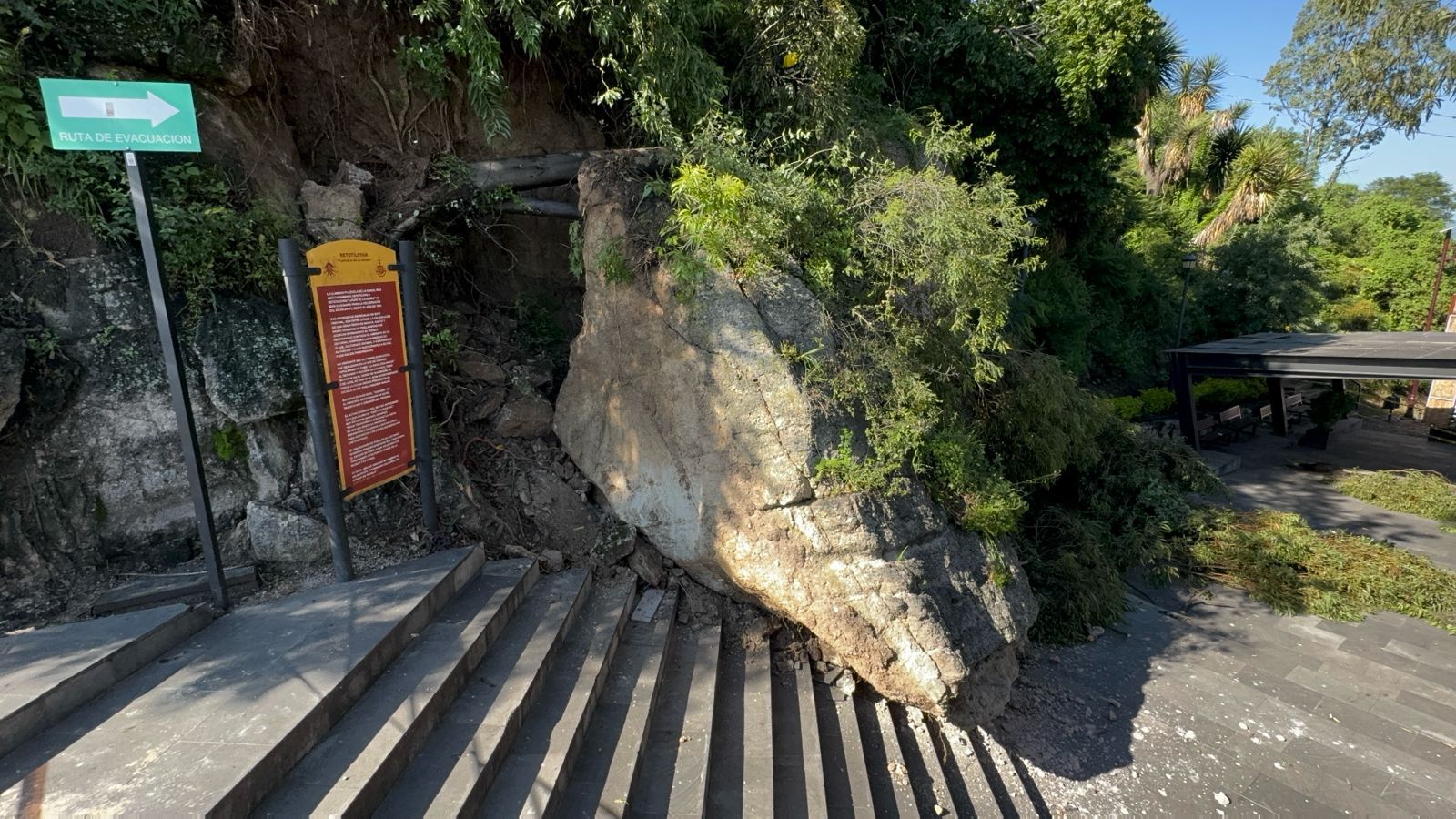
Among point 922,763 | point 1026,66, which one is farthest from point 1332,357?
point 922,763

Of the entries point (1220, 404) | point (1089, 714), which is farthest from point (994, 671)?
point (1220, 404)

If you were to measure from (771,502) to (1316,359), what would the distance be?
10.5m

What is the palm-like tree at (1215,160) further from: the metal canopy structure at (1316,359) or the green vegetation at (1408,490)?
the green vegetation at (1408,490)

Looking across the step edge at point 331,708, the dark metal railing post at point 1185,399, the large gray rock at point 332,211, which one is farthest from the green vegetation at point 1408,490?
the large gray rock at point 332,211

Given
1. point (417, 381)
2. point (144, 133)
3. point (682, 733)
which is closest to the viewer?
point (144, 133)

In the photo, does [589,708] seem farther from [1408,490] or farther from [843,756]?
[1408,490]

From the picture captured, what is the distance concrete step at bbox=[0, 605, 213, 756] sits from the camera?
2832mm

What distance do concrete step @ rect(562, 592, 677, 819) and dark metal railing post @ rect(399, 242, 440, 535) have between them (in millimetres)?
1720

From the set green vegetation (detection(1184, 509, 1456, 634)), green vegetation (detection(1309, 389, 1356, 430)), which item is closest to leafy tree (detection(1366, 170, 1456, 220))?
green vegetation (detection(1309, 389, 1356, 430))

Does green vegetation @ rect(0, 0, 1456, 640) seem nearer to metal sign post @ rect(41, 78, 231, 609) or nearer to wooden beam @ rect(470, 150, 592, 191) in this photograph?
wooden beam @ rect(470, 150, 592, 191)

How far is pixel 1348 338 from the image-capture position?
1169cm

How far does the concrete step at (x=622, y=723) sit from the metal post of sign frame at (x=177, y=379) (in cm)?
243

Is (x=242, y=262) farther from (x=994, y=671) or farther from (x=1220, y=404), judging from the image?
(x=1220, y=404)

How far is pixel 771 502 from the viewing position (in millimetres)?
4504
